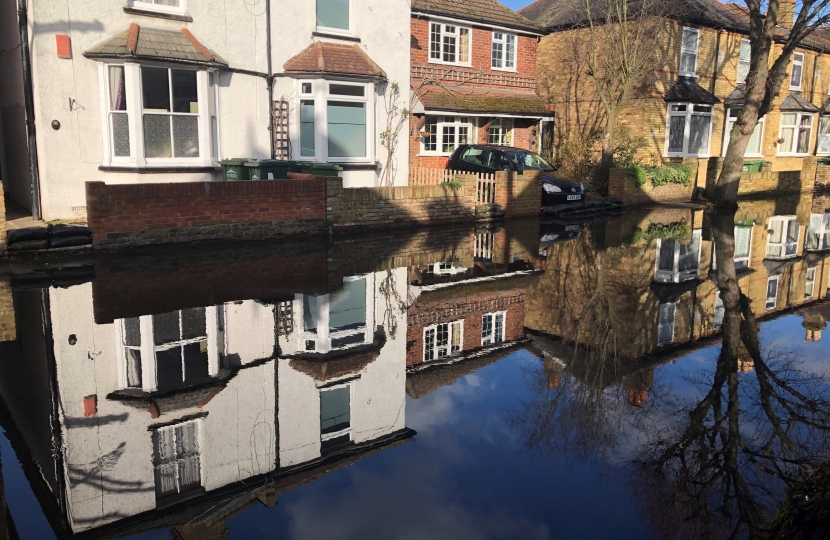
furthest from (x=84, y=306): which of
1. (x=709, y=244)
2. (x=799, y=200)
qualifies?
(x=799, y=200)

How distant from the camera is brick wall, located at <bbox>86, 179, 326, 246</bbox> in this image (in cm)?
1151

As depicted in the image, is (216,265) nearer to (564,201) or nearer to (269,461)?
(269,461)

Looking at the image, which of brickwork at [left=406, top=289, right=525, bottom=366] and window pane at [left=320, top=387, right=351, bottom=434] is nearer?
window pane at [left=320, top=387, right=351, bottom=434]

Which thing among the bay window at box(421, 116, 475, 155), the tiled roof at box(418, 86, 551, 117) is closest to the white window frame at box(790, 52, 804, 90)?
the tiled roof at box(418, 86, 551, 117)

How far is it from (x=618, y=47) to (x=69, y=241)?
68.7 feet

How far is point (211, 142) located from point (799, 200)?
2163cm

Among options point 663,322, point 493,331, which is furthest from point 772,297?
point 493,331

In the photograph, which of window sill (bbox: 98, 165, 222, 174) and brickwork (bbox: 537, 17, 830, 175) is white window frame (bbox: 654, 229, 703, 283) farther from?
brickwork (bbox: 537, 17, 830, 175)

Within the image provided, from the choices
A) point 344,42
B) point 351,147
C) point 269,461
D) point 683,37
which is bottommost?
point 269,461

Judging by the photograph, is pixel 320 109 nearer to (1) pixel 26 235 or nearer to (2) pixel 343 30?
(2) pixel 343 30

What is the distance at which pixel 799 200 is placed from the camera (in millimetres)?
25141

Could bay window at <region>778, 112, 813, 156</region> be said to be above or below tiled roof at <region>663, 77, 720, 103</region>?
below

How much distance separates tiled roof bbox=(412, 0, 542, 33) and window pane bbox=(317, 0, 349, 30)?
18.1 ft

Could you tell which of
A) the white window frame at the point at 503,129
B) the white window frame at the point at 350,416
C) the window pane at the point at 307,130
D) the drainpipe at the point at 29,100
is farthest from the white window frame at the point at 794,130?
the white window frame at the point at 350,416
